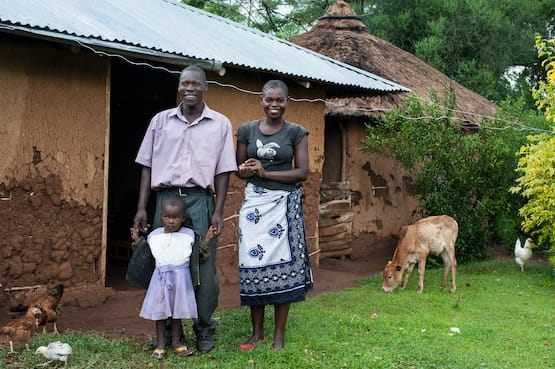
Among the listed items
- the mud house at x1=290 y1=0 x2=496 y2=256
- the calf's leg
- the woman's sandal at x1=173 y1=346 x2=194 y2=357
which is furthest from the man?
the mud house at x1=290 y1=0 x2=496 y2=256

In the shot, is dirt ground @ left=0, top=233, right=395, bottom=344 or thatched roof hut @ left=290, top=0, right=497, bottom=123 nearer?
dirt ground @ left=0, top=233, right=395, bottom=344

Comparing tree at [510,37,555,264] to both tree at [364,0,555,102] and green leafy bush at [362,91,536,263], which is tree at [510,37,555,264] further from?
tree at [364,0,555,102]

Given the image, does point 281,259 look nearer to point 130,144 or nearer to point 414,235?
point 414,235

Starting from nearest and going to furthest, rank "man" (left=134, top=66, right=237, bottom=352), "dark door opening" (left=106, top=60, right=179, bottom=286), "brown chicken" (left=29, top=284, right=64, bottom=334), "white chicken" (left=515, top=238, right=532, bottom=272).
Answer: "man" (left=134, top=66, right=237, bottom=352) → "brown chicken" (left=29, top=284, right=64, bottom=334) → "dark door opening" (left=106, top=60, right=179, bottom=286) → "white chicken" (left=515, top=238, right=532, bottom=272)

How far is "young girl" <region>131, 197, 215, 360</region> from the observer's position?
436cm

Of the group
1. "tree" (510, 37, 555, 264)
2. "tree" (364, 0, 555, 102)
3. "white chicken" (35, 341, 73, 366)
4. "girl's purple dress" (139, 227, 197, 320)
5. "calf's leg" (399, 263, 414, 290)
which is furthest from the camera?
"tree" (364, 0, 555, 102)

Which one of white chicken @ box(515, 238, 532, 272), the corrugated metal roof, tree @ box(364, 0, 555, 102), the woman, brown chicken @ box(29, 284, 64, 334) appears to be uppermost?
tree @ box(364, 0, 555, 102)

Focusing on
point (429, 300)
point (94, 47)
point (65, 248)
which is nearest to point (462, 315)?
point (429, 300)

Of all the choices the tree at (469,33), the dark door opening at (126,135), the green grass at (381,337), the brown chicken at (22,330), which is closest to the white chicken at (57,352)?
the green grass at (381,337)

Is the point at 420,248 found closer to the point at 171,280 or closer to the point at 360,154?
the point at 360,154

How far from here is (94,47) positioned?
5707 mm

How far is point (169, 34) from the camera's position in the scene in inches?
281

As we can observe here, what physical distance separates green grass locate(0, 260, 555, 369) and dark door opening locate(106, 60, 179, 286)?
324 centimetres

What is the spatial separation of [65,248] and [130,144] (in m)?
3.72
